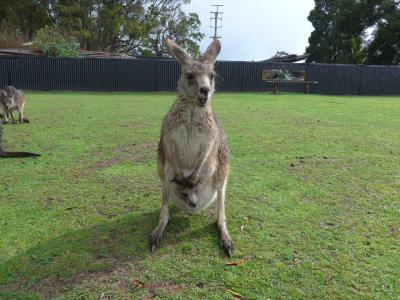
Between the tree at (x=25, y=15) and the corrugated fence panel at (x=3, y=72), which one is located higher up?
the tree at (x=25, y=15)

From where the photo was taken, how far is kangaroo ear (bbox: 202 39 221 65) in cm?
271

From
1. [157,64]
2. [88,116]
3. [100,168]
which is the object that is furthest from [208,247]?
[157,64]

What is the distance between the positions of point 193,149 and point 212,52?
0.65 meters

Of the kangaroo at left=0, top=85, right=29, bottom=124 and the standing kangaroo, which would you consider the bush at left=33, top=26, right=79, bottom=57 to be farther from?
the standing kangaroo

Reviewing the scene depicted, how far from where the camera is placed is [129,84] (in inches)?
667

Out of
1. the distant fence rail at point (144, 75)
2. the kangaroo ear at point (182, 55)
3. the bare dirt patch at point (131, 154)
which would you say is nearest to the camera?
the kangaroo ear at point (182, 55)

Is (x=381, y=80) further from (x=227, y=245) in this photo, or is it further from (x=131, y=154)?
(x=227, y=245)

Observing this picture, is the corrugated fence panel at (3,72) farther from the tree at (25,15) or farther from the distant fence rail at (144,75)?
the tree at (25,15)

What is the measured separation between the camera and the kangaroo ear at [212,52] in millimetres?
2709

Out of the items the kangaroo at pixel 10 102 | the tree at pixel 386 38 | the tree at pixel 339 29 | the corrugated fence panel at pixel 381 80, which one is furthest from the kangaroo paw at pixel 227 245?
the tree at pixel 386 38

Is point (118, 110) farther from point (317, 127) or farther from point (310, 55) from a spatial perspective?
point (310, 55)

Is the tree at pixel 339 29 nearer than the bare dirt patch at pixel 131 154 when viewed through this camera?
No

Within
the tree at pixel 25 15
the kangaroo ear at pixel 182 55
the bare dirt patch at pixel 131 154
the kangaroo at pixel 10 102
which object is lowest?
the bare dirt patch at pixel 131 154

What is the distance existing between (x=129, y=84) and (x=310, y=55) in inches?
810
